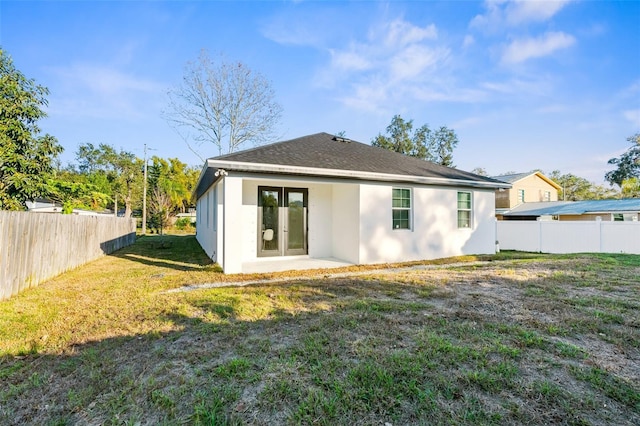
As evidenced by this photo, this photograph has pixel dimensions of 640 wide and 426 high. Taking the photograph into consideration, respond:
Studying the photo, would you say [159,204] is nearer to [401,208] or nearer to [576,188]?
[401,208]

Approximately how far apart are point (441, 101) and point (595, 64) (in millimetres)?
5703

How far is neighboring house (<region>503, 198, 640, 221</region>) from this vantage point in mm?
19953

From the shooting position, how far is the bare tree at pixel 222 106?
19.2 m

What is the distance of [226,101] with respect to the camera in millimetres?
20250

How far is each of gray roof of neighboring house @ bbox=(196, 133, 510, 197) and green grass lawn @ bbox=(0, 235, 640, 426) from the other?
10.8ft

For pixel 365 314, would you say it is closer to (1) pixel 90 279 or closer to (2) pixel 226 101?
(1) pixel 90 279

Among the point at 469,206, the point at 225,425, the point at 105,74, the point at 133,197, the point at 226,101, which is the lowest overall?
the point at 225,425

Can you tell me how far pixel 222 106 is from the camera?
2027 centimetres

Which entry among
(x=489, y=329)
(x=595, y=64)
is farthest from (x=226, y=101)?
(x=489, y=329)

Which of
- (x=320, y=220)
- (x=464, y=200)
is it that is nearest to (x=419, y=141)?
(x=464, y=200)

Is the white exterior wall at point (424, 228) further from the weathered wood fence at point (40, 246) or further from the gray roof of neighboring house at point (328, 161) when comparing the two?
the weathered wood fence at point (40, 246)

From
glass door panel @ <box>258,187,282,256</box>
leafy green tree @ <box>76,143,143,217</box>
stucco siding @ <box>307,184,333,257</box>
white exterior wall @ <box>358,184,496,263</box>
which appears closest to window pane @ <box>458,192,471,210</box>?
white exterior wall @ <box>358,184,496,263</box>

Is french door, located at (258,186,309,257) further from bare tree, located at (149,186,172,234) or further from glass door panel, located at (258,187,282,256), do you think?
bare tree, located at (149,186,172,234)

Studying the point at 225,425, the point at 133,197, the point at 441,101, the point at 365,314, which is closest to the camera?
the point at 225,425
